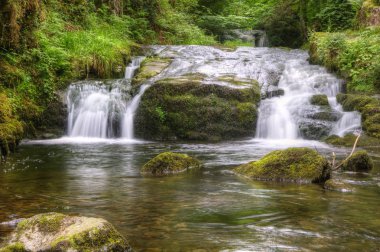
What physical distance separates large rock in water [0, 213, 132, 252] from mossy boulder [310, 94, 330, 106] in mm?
11082

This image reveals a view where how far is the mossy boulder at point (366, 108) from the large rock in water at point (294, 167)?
17.4 feet

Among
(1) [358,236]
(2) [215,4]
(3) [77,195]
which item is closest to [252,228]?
(1) [358,236]

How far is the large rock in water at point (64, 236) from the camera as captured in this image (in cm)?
348

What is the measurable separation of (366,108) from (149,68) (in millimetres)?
7697

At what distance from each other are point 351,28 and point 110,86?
38.2ft

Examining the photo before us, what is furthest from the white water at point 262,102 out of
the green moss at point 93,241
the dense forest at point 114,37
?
the green moss at point 93,241

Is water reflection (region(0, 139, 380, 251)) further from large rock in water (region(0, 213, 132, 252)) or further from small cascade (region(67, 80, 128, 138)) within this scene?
small cascade (region(67, 80, 128, 138))

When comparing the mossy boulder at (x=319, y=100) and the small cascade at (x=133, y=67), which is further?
the small cascade at (x=133, y=67)

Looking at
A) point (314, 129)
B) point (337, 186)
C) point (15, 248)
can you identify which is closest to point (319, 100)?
point (314, 129)

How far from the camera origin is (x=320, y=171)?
275 inches

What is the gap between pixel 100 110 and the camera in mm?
14133

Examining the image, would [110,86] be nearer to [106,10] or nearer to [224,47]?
[106,10]

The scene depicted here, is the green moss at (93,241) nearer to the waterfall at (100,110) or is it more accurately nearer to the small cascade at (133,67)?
the waterfall at (100,110)

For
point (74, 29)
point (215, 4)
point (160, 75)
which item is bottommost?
point (160, 75)
